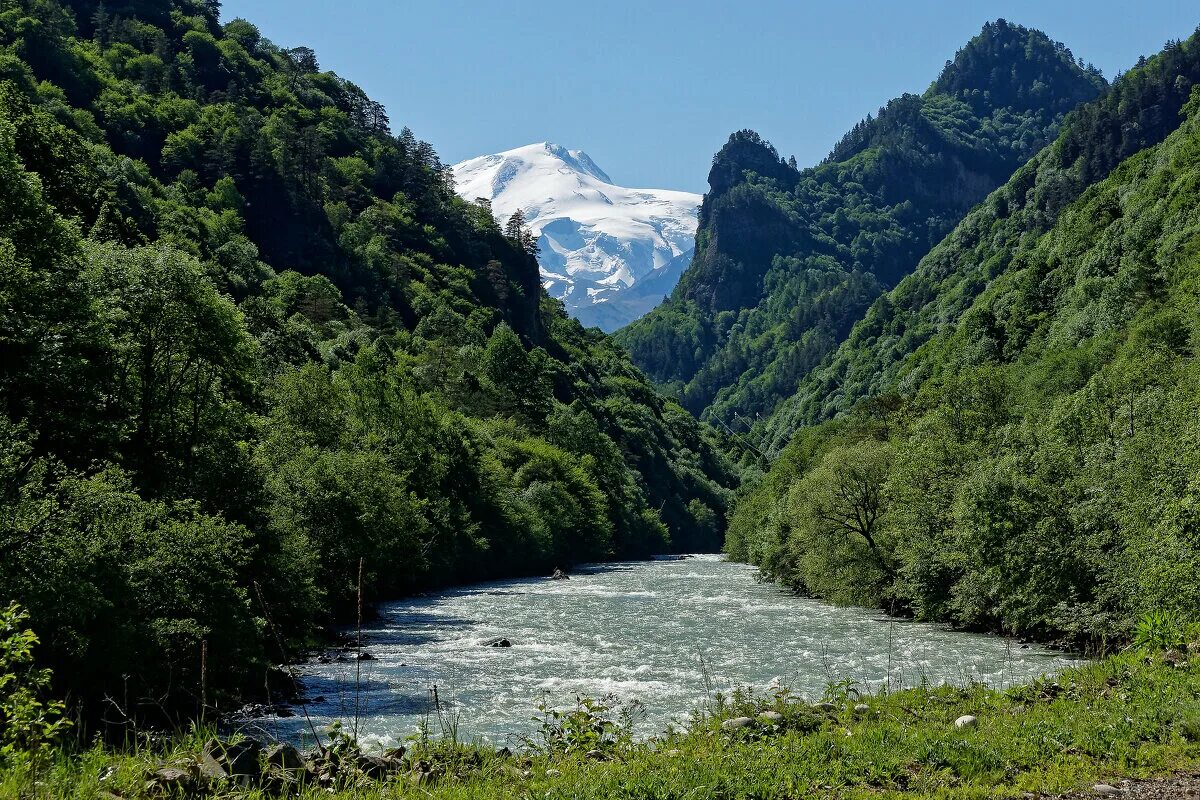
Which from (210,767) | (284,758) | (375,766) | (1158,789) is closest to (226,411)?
(375,766)

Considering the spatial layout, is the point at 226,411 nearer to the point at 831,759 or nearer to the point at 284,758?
the point at 284,758

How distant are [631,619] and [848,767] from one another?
45.0 metres

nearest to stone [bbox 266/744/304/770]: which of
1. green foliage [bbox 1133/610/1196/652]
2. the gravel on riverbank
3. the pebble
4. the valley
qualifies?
the valley

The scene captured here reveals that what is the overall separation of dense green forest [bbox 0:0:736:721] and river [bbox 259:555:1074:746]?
4163mm

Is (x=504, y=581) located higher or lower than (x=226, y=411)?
lower

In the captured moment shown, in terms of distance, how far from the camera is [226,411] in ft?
127

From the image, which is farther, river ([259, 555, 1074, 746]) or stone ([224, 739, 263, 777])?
river ([259, 555, 1074, 746])

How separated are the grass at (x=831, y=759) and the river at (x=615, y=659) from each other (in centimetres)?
446

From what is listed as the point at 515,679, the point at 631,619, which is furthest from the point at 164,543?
the point at 631,619

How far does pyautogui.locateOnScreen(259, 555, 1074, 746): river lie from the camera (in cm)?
2956

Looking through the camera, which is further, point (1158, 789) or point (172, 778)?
point (1158, 789)

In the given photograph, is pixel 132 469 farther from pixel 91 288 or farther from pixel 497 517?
pixel 497 517

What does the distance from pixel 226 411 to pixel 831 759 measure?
31955 mm

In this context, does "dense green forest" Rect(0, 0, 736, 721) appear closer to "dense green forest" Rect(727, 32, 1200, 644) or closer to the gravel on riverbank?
the gravel on riverbank
